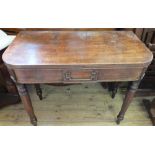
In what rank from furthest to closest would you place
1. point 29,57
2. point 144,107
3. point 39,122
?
1. point 144,107
2. point 39,122
3. point 29,57

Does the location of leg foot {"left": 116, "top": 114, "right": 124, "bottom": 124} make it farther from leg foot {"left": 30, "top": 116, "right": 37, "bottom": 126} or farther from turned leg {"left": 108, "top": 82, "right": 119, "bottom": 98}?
leg foot {"left": 30, "top": 116, "right": 37, "bottom": 126}

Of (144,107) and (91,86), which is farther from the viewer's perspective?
(91,86)

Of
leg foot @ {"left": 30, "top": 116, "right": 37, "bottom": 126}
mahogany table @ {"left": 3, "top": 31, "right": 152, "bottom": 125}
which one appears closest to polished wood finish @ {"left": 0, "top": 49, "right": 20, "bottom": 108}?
leg foot @ {"left": 30, "top": 116, "right": 37, "bottom": 126}

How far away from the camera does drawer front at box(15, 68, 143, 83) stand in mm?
809

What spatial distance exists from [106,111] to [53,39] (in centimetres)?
77

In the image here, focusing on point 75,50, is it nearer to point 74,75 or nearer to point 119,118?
point 74,75

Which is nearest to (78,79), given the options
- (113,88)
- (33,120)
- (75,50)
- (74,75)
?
(74,75)

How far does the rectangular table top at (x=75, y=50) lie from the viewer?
79 cm

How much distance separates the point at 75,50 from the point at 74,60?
0.10 meters

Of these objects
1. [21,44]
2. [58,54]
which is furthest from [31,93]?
[58,54]

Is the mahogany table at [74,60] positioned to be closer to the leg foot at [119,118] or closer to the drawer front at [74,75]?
the drawer front at [74,75]

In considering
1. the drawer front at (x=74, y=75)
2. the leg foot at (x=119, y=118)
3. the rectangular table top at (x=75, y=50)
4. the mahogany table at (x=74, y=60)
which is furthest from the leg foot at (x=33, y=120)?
the leg foot at (x=119, y=118)

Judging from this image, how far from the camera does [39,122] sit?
50.3 inches
